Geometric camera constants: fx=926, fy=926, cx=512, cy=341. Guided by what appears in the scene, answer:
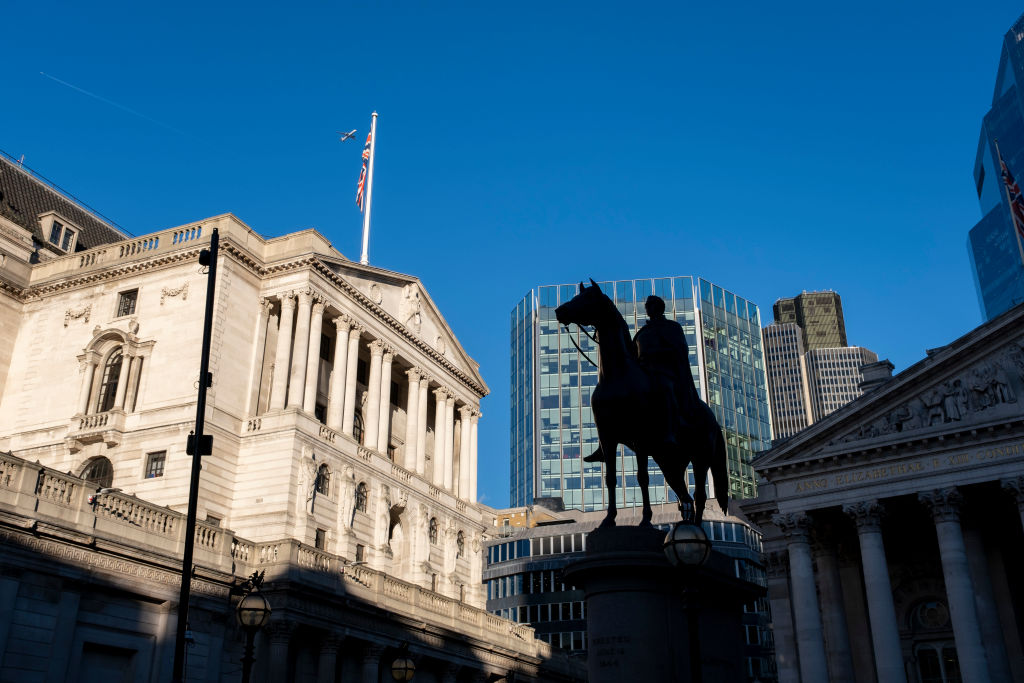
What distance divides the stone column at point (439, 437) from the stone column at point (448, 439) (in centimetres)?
25

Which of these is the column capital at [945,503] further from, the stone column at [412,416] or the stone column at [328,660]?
the stone column at [412,416]

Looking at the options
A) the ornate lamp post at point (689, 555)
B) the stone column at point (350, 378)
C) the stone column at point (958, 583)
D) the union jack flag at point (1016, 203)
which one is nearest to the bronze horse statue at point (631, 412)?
the ornate lamp post at point (689, 555)

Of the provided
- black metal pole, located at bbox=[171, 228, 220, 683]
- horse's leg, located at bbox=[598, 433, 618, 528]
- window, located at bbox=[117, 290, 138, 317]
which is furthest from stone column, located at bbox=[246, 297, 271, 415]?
horse's leg, located at bbox=[598, 433, 618, 528]

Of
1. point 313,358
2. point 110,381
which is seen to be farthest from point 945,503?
point 110,381

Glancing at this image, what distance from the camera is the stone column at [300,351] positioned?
46062 millimetres

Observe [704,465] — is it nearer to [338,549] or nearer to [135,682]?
[135,682]

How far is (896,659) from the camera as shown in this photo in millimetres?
38625

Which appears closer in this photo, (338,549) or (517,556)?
(338,549)

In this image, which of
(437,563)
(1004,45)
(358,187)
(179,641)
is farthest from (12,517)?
(1004,45)

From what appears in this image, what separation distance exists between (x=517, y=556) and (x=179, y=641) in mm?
76748

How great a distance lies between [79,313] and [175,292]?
6.38m

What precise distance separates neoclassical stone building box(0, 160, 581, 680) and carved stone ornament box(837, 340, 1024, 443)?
22618 mm

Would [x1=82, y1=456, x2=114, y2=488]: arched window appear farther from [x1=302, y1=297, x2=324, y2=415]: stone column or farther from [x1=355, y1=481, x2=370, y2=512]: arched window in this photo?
[x1=355, y1=481, x2=370, y2=512]: arched window

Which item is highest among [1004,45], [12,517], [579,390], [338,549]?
[1004,45]
